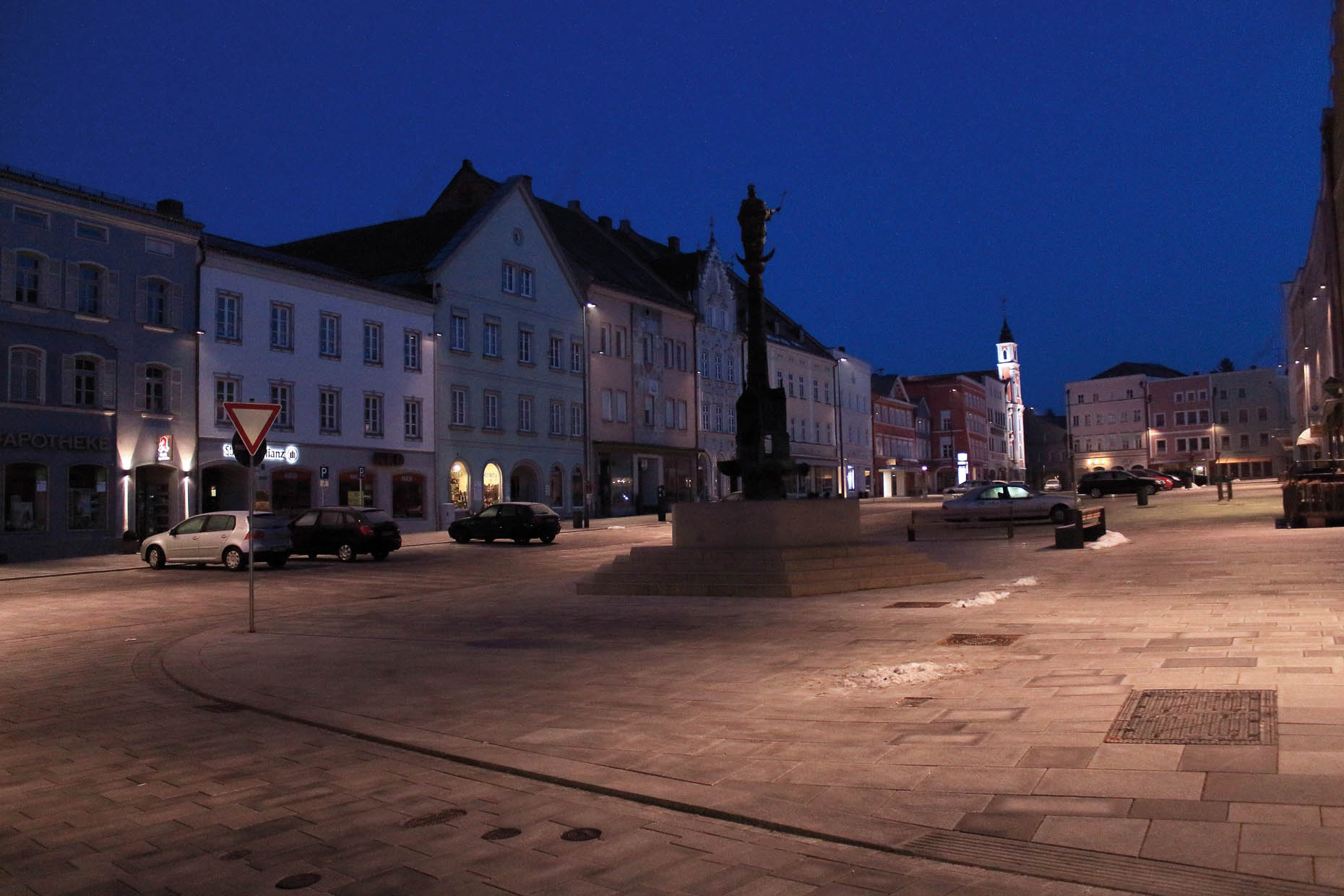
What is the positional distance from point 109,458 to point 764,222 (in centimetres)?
2303

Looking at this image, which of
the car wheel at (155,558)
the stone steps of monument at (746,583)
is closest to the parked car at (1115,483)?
the stone steps of monument at (746,583)

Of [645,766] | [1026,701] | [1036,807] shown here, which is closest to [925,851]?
[1036,807]

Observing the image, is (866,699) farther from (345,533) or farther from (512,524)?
(512,524)

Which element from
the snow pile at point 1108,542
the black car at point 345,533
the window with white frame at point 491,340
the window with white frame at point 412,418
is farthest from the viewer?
the window with white frame at point 491,340

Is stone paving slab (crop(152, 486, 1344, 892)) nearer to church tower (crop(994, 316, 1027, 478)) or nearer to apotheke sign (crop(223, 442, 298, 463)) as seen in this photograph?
apotheke sign (crop(223, 442, 298, 463))

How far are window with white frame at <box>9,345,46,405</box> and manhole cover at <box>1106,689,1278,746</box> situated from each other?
33.0 m

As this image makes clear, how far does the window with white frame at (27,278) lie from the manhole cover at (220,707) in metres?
28.1

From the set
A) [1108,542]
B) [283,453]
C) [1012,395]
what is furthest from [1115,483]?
[1012,395]

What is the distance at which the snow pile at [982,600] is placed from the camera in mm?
14402

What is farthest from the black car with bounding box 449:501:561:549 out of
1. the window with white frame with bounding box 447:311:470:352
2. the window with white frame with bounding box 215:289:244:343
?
the window with white frame with bounding box 447:311:470:352

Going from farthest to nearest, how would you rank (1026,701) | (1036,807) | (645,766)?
(1026,701) < (645,766) < (1036,807)

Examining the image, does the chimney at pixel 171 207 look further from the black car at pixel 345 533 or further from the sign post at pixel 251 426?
the sign post at pixel 251 426

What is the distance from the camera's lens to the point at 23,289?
3259 cm

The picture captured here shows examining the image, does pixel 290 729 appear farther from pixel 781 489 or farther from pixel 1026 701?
pixel 781 489
